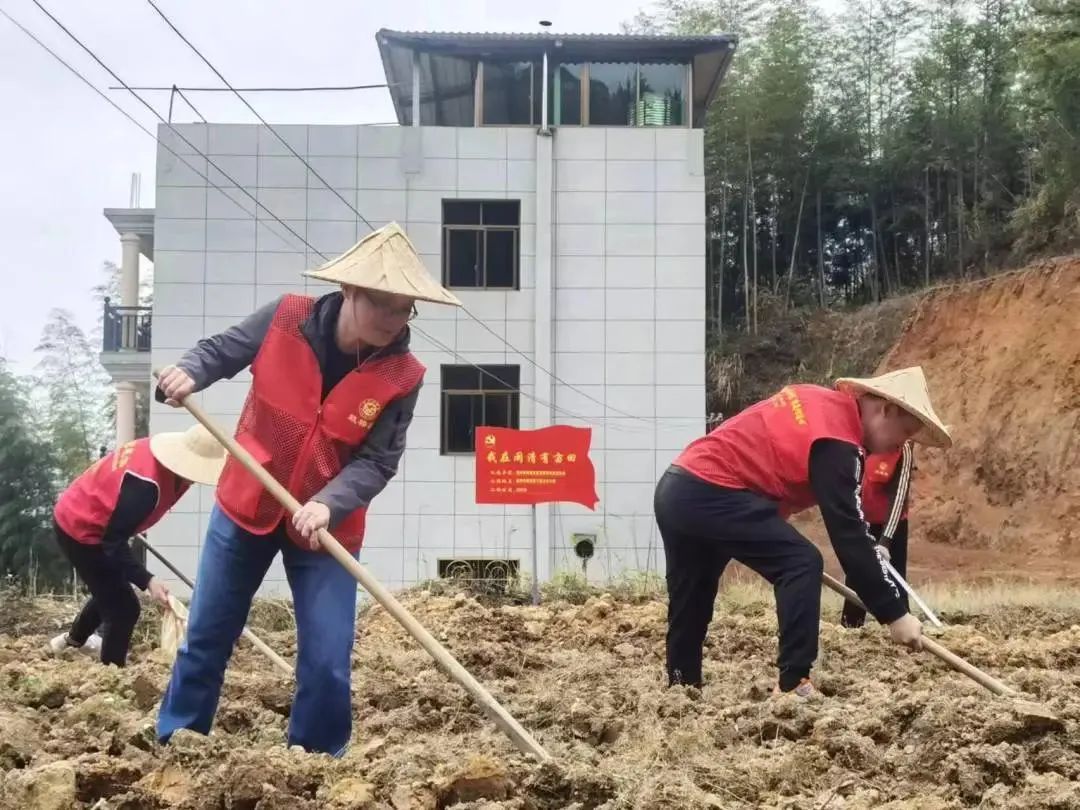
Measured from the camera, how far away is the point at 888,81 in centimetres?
2236

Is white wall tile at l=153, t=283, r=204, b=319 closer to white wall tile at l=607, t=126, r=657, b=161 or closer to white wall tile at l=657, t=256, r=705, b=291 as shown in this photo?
white wall tile at l=607, t=126, r=657, b=161

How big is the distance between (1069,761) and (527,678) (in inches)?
108

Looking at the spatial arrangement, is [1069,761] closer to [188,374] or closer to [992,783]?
[992,783]

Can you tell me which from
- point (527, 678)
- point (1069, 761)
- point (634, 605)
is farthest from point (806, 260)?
point (1069, 761)

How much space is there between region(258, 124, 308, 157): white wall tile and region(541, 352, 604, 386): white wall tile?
3564mm

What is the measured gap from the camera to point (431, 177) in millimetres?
12633

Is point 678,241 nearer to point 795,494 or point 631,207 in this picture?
point 631,207

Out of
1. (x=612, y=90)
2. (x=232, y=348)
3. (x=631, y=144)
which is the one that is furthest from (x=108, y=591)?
(x=612, y=90)

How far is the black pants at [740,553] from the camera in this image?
152 inches

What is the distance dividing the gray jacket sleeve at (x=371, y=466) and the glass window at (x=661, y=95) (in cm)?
1057

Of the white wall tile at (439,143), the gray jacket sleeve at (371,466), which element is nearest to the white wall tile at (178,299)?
the white wall tile at (439,143)

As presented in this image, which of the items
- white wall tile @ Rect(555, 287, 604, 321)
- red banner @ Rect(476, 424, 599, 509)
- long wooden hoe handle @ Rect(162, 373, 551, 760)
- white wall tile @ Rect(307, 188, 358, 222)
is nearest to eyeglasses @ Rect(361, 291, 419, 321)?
long wooden hoe handle @ Rect(162, 373, 551, 760)

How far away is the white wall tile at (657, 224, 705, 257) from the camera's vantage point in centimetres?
1263

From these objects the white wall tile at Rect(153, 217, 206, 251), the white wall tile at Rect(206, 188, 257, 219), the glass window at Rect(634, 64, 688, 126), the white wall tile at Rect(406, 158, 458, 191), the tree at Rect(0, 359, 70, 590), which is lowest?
the tree at Rect(0, 359, 70, 590)
